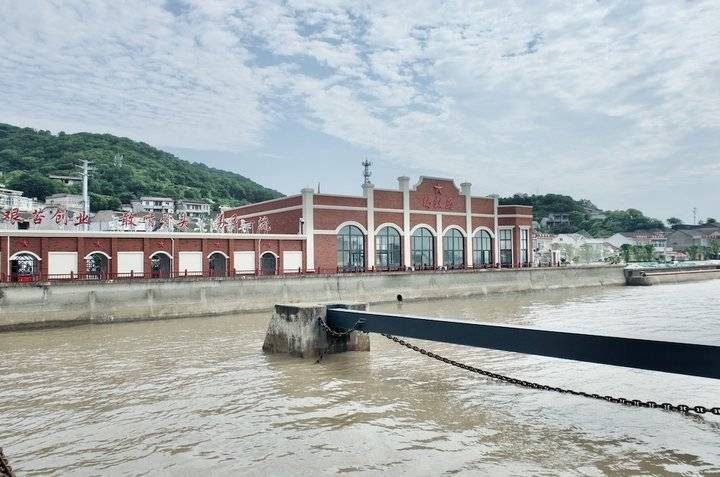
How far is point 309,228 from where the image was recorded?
37.9 metres

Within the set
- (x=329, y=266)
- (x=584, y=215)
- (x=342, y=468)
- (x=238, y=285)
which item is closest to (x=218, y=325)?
(x=238, y=285)

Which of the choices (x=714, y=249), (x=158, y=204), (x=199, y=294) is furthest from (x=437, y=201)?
(x=714, y=249)

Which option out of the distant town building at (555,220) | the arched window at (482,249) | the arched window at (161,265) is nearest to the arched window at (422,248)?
the arched window at (482,249)

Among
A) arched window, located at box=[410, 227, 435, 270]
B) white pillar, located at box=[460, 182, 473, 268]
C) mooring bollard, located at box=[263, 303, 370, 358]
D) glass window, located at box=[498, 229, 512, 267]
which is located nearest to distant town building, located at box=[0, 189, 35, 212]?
arched window, located at box=[410, 227, 435, 270]

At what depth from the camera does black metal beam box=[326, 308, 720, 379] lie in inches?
249

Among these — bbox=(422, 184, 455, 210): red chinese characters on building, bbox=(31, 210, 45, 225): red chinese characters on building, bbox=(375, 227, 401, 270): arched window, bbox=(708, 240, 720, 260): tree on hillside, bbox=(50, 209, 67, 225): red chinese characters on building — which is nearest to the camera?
bbox=(31, 210, 45, 225): red chinese characters on building

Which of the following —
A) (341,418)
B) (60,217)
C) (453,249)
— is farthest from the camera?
(453,249)

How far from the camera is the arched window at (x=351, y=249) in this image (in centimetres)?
3981

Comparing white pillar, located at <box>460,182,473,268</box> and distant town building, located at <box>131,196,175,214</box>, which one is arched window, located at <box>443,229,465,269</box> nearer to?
white pillar, located at <box>460,182,473,268</box>

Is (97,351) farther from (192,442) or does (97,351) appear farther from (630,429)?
(630,429)

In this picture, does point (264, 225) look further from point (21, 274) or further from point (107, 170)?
point (107, 170)

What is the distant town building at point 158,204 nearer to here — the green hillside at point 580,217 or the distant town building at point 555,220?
the green hillside at point 580,217

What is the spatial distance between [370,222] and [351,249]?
9.05 feet

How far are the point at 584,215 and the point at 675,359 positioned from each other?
Result: 15542 cm
